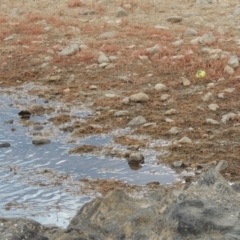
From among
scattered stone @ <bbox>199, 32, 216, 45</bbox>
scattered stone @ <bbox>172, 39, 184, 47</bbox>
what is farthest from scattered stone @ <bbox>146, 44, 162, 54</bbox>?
scattered stone @ <bbox>199, 32, 216, 45</bbox>

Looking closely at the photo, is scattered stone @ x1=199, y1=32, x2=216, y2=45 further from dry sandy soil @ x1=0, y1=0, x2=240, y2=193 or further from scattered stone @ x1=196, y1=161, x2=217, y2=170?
scattered stone @ x1=196, y1=161, x2=217, y2=170

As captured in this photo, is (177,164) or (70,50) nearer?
(177,164)

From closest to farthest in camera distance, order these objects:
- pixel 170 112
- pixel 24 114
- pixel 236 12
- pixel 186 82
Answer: pixel 170 112 < pixel 24 114 < pixel 186 82 < pixel 236 12

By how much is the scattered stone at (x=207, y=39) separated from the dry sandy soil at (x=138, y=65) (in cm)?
7

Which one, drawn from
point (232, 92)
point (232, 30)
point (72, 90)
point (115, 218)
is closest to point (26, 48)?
point (72, 90)

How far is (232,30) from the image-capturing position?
1222 centimetres

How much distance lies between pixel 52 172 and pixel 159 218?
3.23 meters

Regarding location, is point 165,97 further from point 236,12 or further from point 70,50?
point 236,12

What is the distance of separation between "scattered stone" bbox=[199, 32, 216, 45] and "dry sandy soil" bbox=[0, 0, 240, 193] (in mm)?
71

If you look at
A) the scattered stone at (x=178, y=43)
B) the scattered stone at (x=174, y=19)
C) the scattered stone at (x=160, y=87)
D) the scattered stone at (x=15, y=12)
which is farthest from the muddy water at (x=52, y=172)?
the scattered stone at (x=15, y=12)

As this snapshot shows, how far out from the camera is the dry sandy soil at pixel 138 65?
7.75m

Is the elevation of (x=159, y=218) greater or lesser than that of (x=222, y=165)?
greater

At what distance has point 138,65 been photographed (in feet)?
34.4

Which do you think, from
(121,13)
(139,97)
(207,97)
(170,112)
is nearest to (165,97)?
(139,97)
